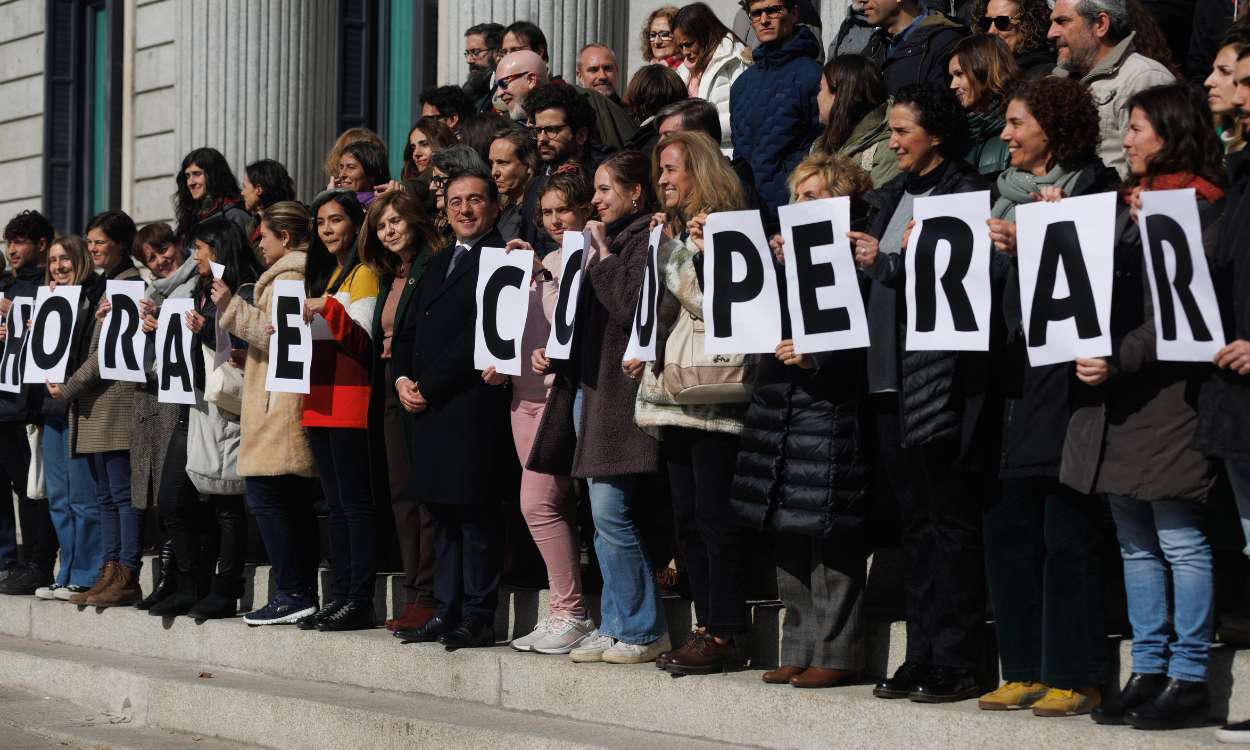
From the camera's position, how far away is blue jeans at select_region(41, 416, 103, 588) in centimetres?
1015

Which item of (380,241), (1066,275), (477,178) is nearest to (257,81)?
(380,241)

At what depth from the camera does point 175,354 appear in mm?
9211

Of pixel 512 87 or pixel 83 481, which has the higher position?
pixel 512 87

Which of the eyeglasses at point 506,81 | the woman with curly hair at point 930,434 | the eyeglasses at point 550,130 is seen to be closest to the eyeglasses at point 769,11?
the eyeglasses at point 550,130

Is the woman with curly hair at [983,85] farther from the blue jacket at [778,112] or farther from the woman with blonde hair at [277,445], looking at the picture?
the woman with blonde hair at [277,445]

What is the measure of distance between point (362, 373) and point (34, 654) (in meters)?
2.76

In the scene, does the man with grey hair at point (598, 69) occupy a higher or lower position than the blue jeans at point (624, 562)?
higher

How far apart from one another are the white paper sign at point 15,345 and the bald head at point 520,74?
9.84ft

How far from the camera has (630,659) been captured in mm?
7117

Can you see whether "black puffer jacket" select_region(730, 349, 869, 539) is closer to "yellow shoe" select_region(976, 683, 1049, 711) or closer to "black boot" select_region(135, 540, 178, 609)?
"yellow shoe" select_region(976, 683, 1049, 711)

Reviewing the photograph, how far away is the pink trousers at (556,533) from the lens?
7.50 meters

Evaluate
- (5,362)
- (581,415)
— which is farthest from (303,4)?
(581,415)

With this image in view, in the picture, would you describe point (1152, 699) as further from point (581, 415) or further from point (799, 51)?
point (799, 51)

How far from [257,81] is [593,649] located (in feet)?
28.1
